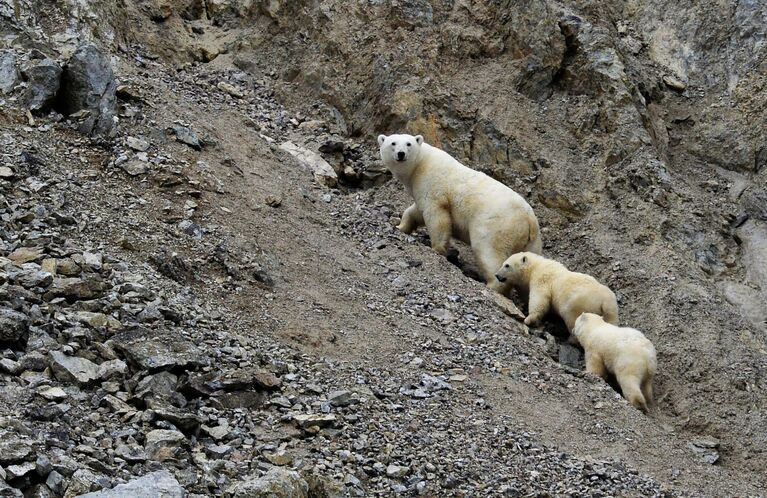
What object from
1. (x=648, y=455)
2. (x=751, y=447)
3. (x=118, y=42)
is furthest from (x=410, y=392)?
(x=118, y=42)

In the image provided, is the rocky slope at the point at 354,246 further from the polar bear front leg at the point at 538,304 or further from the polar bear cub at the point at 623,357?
the polar bear cub at the point at 623,357

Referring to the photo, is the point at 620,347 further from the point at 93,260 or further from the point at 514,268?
the point at 93,260

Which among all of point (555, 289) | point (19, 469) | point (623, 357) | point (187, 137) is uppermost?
point (19, 469)

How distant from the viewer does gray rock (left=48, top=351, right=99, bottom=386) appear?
678cm

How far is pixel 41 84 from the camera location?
449 inches

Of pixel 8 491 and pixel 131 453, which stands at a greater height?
pixel 8 491

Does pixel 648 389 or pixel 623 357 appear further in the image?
pixel 648 389

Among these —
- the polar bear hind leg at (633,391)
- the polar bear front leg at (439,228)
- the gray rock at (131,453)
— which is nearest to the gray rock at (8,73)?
the polar bear front leg at (439,228)

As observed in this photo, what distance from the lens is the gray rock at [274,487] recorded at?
5.72 meters

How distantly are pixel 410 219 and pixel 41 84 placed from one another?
16.3ft

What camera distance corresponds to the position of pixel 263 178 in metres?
12.3

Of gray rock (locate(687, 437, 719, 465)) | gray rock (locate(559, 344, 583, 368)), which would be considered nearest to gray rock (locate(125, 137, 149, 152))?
gray rock (locate(559, 344, 583, 368))

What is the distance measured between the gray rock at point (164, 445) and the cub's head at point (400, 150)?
22.1 feet

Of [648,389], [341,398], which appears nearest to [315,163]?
[648,389]
